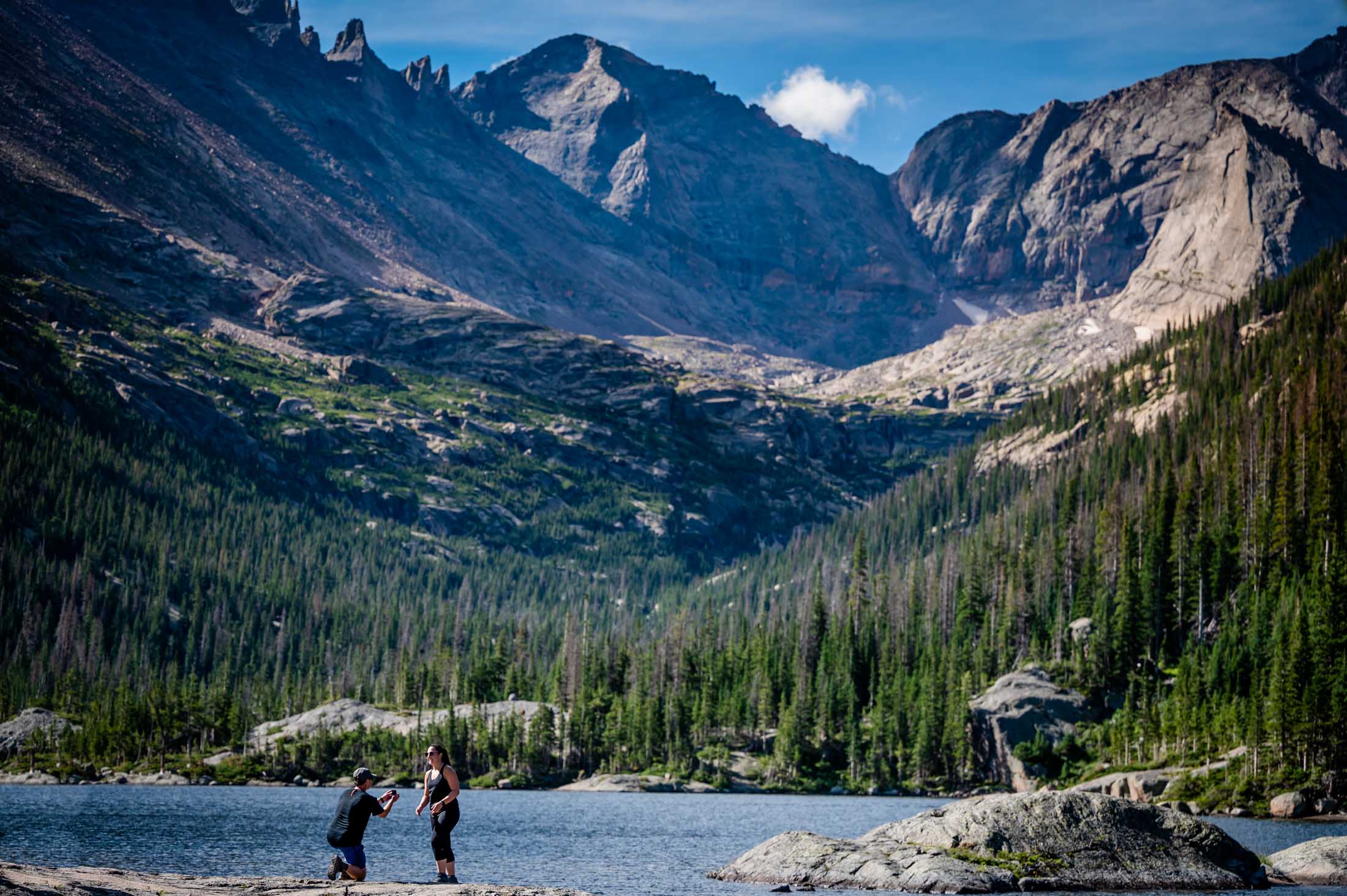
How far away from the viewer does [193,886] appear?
3519 cm

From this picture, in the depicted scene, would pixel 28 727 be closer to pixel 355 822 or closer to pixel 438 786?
pixel 355 822

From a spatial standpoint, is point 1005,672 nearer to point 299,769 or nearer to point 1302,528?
point 1302,528

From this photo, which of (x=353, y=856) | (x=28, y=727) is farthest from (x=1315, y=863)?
(x=28, y=727)

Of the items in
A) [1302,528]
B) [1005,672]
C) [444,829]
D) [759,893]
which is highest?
[1302,528]

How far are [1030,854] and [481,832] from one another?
138ft

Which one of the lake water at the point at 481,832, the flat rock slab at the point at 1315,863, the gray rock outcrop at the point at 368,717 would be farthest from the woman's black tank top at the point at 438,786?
the gray rock outcrop at the point at 368,717

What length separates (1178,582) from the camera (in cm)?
13475

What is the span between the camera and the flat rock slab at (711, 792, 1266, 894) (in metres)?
49.5

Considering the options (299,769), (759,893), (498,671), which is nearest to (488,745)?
(299,769)

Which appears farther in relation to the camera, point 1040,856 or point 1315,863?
point 1315,863

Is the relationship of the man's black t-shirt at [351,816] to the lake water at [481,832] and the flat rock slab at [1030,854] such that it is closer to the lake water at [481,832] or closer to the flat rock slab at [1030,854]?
the lake water at [481,832]

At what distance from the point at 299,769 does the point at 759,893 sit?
116985 mm

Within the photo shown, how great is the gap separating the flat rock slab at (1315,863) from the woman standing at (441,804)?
38578mm

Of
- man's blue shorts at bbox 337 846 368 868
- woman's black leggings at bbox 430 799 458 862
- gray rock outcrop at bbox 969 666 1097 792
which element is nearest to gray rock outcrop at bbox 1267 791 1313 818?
gray rock outcrop at bbox 969 666 1097 792
